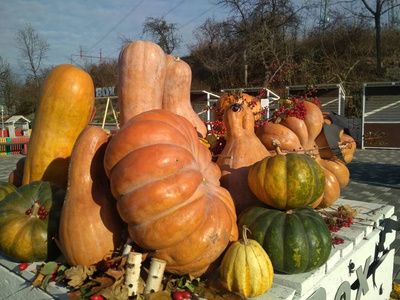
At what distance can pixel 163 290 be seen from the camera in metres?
1.57

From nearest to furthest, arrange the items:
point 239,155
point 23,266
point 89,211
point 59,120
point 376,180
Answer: point 89,211 → point 23,266 → point 239,155 → point 59,120 → point 376,180

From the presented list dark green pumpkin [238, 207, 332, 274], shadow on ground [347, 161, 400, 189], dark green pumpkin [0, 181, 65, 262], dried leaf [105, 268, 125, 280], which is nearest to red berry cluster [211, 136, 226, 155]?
dark green pumpkin [238, 207, 332, 274]

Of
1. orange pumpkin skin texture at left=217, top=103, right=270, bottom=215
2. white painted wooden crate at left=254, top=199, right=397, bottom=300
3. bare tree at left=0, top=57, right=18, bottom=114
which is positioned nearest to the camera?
white painted wooden crate at left=254, top=199, right=397, bottom=300

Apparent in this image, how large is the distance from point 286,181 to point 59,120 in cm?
164

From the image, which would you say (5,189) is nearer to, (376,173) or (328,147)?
(328,147)

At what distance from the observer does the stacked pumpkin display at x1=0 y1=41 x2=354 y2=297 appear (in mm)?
1537

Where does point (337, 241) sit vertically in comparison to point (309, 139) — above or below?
below

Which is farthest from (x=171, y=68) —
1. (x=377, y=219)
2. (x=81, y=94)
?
(x=377, y=219)

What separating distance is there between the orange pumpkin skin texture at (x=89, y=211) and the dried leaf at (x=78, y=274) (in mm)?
62

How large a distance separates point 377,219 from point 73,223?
2211mm

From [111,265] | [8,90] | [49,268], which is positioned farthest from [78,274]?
[8,90]

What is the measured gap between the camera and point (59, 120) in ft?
8.12

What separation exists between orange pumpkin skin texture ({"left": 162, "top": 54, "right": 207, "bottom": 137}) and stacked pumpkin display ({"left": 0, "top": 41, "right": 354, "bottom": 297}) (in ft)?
0.35

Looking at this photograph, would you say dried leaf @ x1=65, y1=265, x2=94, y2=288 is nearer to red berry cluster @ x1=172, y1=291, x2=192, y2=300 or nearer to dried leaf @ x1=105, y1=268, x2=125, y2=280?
dried leaf @ x1=105, y1=268, x2=125, y2=280
